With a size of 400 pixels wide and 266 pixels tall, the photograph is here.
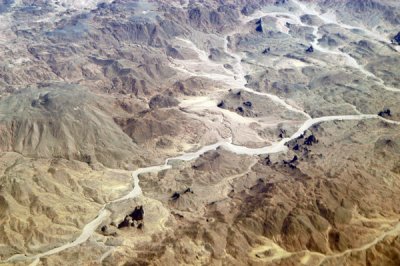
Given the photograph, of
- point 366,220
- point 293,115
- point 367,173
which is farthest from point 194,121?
point 366,220

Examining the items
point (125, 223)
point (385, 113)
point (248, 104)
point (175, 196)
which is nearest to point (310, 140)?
A: point (248, 104)

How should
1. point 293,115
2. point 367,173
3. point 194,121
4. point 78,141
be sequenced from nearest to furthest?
point 367,173 < point 78,141 < point 194,121 < point 293,115

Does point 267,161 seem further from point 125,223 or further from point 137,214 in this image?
point 125,223

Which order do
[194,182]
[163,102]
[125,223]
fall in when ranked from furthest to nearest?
1. [163,102]
2. [194,182]
3. [125,223]

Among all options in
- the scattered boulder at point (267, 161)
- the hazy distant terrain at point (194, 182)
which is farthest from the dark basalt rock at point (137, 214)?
the scattered boulder at point (267, 161)

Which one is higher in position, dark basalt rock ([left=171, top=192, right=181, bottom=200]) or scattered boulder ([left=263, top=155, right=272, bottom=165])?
dark basalt rock ([left=171, top=192, right=181, bottom=200])

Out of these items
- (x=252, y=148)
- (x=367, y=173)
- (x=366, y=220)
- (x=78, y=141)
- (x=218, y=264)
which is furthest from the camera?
(x=252, y=148)

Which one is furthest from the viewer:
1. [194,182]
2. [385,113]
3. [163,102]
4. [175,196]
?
[163,102]

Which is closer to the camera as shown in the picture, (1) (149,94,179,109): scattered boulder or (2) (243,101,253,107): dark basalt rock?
(1) (149,94,179,109): scattered boulder

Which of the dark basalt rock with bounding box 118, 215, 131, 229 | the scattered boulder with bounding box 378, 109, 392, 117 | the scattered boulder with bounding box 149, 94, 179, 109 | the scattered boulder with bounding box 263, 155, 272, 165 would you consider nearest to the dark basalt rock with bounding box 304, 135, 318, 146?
the scattered boulder with bounding box 263, 155, 272, 165

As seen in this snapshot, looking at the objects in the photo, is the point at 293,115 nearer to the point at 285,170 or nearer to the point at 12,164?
the point at 285,170

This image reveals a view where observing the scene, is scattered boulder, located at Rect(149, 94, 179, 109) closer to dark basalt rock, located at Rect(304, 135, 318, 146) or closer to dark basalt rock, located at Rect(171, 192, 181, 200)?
dark basalt rock, located at Rect(304, 135, 318, 146)
